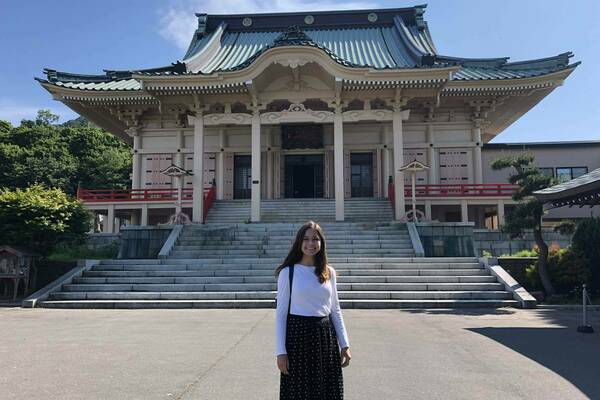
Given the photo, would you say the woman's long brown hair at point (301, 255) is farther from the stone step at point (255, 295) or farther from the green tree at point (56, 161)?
the green tree at point (56, 161)

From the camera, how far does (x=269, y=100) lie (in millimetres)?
18125

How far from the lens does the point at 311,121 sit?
17.8 metres

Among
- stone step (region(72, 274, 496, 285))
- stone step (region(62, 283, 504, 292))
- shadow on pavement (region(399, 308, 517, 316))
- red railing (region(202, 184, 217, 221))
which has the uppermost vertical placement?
red railing (region(202, 184, 217, 221))

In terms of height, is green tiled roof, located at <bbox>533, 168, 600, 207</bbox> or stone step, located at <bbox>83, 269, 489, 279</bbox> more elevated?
green tiled roof, located at <bbox>533, 168, 600, 207</bbox>

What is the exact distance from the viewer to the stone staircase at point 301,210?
60.6 feet

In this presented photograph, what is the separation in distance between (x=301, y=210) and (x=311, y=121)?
380 centimetres

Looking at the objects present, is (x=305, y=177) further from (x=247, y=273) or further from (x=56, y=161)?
(x=56, y=161)

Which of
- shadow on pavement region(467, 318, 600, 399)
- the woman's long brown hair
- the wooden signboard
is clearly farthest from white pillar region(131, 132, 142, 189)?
the woman's long brown hair

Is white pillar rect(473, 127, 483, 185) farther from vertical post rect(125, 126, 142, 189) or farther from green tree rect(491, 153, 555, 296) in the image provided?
vertical post rect(125, 126, 142, 189)

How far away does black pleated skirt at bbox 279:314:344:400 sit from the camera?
2787mm

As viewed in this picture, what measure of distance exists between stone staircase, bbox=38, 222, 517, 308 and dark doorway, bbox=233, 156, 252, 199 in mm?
6564

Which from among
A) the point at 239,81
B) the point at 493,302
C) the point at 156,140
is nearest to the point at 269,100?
the point at 239,81

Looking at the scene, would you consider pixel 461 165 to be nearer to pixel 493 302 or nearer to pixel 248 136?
pixel 248 136

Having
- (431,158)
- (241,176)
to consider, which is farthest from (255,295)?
(431,158)
